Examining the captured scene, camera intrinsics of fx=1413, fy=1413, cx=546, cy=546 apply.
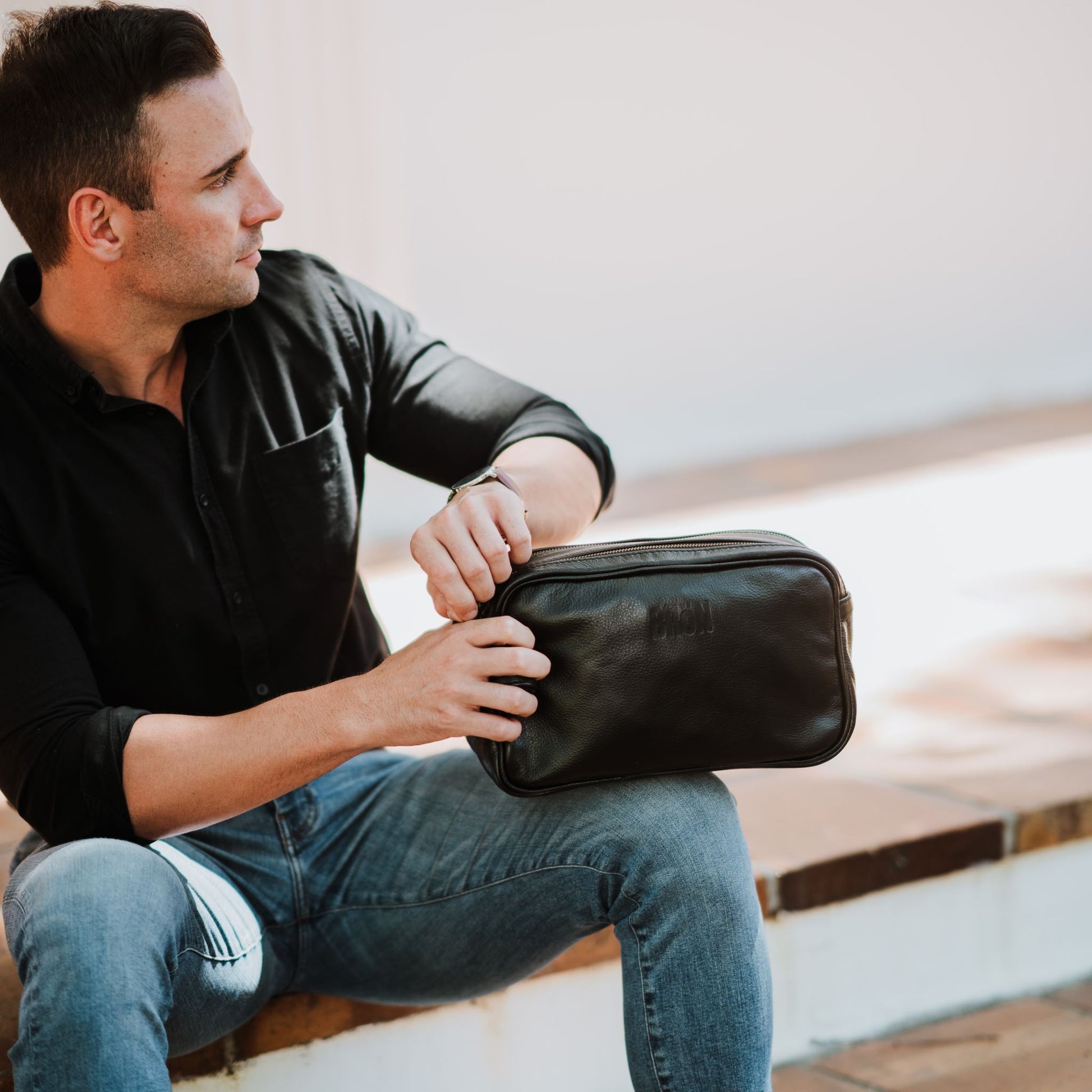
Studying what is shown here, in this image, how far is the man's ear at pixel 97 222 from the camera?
58.5 inches

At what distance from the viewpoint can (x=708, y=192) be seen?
4.92m

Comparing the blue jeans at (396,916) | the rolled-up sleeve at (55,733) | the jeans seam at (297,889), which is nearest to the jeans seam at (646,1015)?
the blue jeans at (396,916)

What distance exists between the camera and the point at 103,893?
1.21 metres

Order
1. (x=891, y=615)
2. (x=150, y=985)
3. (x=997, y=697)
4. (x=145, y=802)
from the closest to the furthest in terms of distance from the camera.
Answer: (x=150, y=985), (x=145, y=802), (x=997, y=697), (x=891, y=615)

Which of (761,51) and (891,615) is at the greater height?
(761,51)

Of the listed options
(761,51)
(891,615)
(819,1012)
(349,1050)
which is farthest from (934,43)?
(349,1050)

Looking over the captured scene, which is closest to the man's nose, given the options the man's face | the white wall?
the man's face

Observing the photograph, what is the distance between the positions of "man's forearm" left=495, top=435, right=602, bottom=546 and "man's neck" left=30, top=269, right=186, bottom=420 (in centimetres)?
38

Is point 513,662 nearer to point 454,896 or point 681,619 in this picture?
point 681,619

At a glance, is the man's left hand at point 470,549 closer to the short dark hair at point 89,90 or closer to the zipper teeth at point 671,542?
the zipper teeth at point 671,542

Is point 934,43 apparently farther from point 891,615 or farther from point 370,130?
point 891,615

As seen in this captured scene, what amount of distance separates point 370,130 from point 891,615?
2.19 m

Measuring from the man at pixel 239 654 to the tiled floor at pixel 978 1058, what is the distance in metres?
0.55

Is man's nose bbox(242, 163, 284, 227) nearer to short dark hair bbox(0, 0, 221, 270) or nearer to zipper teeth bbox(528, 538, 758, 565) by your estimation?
short dark hair bbox(0, 0, 221, 270)
